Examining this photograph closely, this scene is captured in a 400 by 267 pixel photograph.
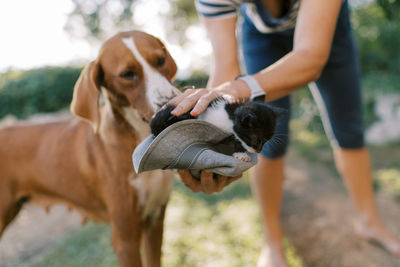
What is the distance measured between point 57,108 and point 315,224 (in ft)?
18.7

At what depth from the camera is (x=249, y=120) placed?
99 centimetres

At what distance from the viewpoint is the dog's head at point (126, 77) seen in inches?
58.9

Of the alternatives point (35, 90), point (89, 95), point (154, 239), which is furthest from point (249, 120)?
point (35, 90)

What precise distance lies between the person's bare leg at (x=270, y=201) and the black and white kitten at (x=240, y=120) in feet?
4.34

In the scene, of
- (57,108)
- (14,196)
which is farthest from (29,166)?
(57,108)

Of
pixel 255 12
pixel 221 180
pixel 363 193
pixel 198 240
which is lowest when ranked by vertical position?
pixel 198 240

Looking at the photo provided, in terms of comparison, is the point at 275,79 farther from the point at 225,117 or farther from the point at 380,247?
the point at 380,247

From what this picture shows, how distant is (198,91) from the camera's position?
1115mm

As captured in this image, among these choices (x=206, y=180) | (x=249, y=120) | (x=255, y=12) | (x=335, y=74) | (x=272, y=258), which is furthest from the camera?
(x=272, y=258)

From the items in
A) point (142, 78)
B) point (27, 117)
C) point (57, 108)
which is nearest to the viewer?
point (142, 78)

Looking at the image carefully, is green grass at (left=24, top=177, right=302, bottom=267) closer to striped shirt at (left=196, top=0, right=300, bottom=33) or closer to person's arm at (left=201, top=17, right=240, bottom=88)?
person's arm at (left=201, top=17, right=240, bottom=88)

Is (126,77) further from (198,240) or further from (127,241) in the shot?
(198,240)

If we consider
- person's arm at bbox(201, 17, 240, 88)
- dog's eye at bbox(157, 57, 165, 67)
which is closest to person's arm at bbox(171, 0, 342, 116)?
person's arm at bbox(201, 17, 240, 88)

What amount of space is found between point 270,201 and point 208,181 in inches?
54.5
